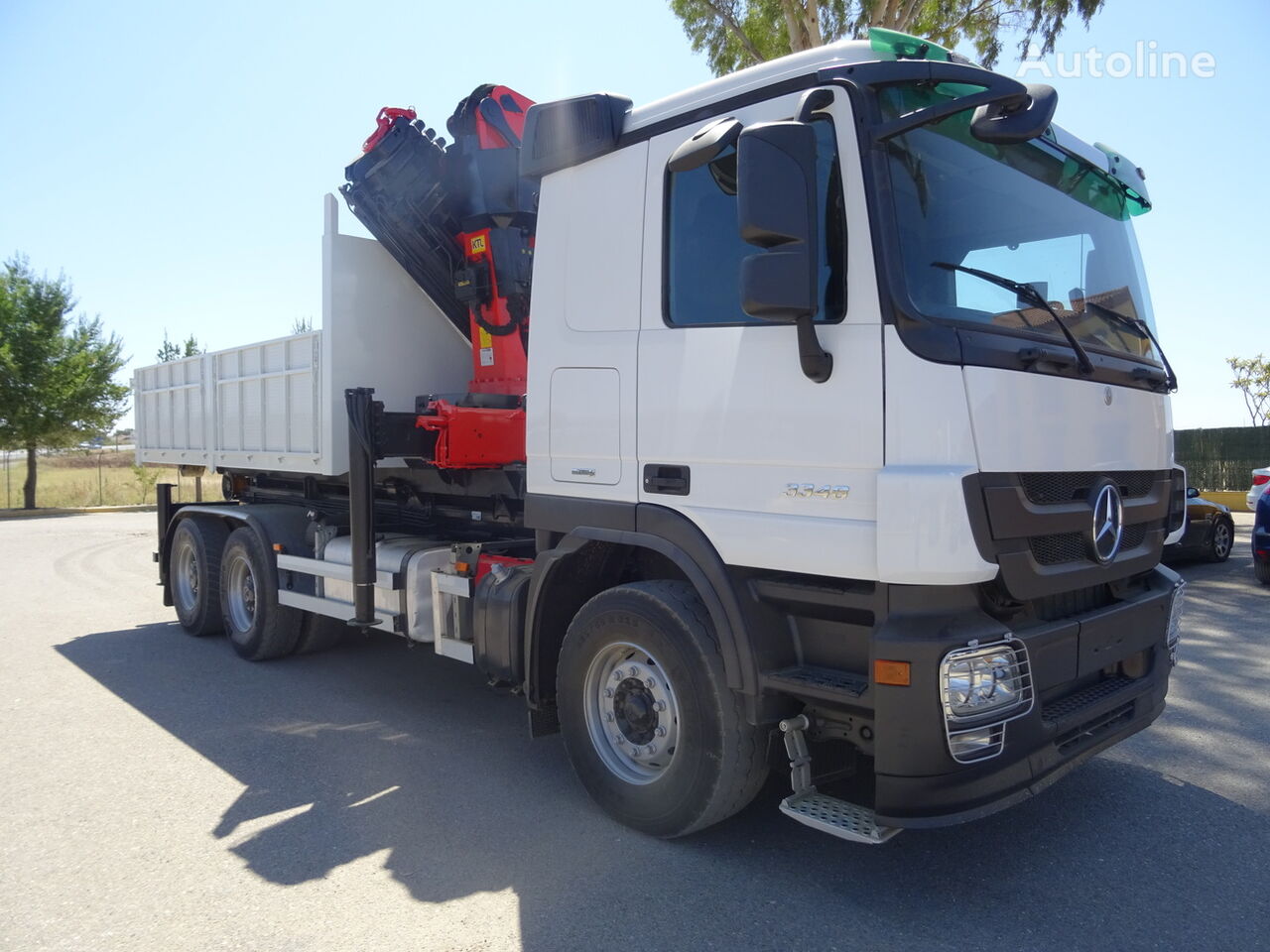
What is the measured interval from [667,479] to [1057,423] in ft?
4.75

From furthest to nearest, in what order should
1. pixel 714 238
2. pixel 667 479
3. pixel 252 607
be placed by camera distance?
pixel 252 607 → pixel 667 479 → pixel 714 238

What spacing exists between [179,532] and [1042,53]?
15.1 m

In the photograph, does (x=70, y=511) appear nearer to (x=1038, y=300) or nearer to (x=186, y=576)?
(x=186, y=576)

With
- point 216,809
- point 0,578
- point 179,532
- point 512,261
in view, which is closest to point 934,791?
point 216,809

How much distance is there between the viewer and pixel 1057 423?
3.34 meters

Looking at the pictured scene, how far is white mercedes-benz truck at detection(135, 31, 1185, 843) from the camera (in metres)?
3.07

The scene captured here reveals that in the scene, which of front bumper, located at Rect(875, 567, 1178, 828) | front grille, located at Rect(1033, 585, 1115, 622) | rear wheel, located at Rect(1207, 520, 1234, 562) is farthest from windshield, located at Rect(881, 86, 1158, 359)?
rear wheel, located at Rect(1207, 520, 1234, 562)

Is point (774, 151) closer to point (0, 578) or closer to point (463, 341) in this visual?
point (463, 341)

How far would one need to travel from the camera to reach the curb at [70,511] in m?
25.7

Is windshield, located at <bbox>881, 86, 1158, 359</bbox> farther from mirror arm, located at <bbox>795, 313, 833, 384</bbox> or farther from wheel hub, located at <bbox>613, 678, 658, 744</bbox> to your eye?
wheel hub, located at <bbox>613, 678, 658, 744</bbox>

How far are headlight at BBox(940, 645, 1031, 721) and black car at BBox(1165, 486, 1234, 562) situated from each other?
9.71 metres

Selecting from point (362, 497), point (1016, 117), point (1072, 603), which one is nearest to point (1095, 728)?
point (1072, 603)

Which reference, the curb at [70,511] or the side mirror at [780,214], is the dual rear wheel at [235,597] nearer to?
the side mirror at [780,214]

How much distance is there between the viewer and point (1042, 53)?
51.9 ft
